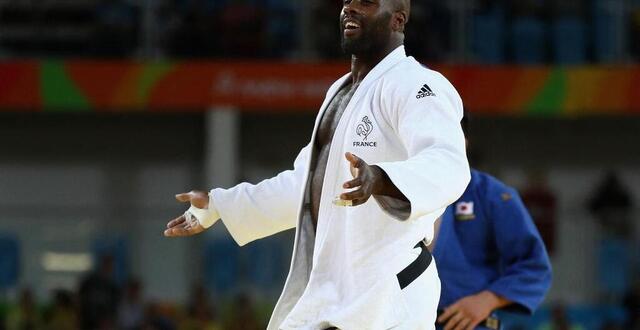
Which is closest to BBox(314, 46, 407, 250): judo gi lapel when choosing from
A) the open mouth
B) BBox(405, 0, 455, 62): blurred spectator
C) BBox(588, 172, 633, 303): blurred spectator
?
the open mouth

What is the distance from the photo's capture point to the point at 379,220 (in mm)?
4730

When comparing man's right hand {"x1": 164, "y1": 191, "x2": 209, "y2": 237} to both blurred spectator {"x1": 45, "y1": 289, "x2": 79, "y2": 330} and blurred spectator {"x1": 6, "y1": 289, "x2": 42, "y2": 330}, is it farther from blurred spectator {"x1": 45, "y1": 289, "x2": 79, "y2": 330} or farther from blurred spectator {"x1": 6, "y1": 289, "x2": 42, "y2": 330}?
blurred spectator {"x1": 6, "y1": 289, "x2": 42, "y2": 330}

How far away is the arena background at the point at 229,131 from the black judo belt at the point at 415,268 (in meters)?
9.50

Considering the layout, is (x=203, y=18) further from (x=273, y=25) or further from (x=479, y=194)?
(x=479, y=194)

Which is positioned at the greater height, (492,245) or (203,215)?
(203,215)

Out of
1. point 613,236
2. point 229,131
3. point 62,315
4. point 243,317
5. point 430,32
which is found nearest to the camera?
point 62,315

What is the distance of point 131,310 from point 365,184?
11.5 metres

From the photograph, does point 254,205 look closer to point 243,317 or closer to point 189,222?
point 189,222

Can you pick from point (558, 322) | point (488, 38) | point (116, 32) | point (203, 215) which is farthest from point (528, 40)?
point (203, 215)

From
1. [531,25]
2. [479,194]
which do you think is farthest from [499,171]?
[479,194]

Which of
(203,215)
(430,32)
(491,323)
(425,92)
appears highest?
(425,92)

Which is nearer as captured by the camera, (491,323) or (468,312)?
(468,312)

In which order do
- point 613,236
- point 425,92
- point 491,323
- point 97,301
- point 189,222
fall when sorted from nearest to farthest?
point 425,92, point 189,222, point 491,323, point 97,301, point 613,236

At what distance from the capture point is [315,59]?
1653 cm
